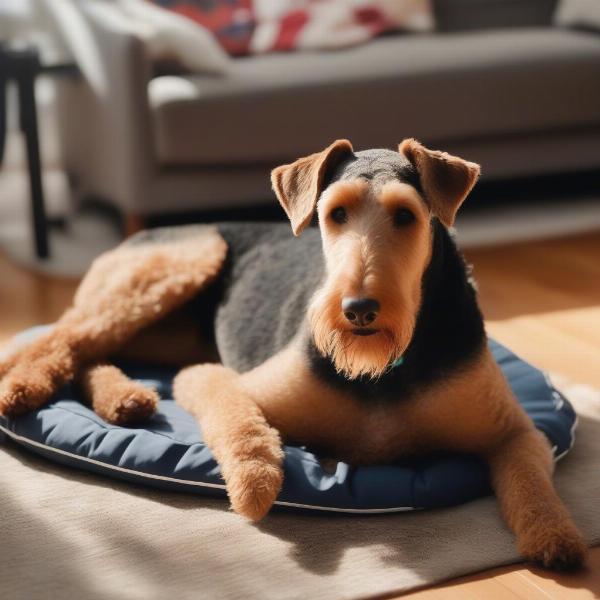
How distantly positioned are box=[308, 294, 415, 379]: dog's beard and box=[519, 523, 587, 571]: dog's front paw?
0.40 metres

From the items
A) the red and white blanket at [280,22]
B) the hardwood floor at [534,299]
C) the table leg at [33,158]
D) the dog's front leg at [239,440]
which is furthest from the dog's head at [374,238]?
the red and white blanket at [280,22]

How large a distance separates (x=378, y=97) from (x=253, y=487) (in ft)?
8.06

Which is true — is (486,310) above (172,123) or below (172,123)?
below

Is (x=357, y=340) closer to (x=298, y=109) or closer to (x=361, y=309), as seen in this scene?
(x=361, y=309)

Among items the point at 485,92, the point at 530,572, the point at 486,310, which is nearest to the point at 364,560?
the point at 530,572

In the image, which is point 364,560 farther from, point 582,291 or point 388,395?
point 582,291

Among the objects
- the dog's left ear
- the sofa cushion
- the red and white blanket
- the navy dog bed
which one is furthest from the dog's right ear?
the red and white blanket

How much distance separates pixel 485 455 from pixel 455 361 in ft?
0.76

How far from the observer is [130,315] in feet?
8.20

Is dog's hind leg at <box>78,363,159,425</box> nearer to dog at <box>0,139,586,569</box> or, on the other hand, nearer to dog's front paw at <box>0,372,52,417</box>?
dog at <box>0,139,586,569</box>

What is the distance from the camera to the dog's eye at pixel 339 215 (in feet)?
6.35

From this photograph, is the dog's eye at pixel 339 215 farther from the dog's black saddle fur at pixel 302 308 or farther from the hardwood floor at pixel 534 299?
the hardwood floor at pixel 534 299

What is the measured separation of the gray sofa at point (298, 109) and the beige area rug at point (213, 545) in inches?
75.4

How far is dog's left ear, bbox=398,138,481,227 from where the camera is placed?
1.96 m
